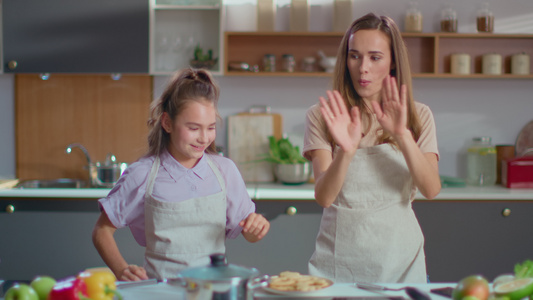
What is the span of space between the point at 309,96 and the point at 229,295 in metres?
2.56

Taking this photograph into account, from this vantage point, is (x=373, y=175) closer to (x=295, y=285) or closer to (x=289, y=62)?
(x=295, y=285)

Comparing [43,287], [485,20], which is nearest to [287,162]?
[485,20]

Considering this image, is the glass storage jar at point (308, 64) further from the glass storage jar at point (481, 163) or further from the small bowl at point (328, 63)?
the glass storage jar at point (481, 163)

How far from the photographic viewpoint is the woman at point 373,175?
158 centimetres

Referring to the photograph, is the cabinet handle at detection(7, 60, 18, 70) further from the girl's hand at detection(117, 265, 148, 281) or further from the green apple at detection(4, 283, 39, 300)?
the green apple at detection(4, 283, 39, 300)

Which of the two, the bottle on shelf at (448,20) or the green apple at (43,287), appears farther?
the bottle on shelf at (448,20)

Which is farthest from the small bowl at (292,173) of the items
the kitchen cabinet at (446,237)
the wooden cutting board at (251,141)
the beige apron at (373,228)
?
the beige apron at (373,228)

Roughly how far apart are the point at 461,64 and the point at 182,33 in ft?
5.37

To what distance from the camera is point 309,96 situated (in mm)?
3418

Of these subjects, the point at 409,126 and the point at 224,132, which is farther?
the point at 224,132

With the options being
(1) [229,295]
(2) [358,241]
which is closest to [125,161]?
(2) [358,241]

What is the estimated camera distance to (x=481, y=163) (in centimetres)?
330

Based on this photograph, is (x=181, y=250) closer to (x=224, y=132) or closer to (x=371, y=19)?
(x=371, y=19)

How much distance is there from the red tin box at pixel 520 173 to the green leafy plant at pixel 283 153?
1.10m
